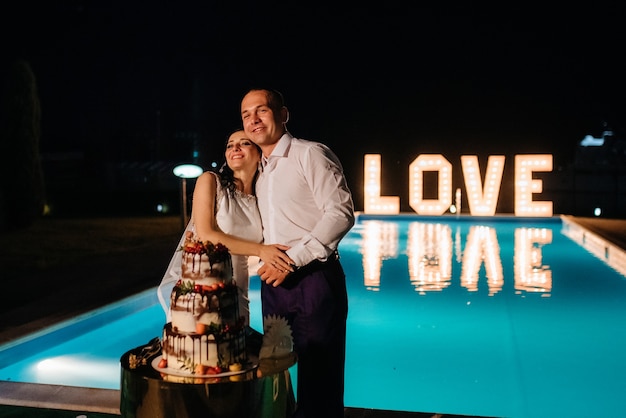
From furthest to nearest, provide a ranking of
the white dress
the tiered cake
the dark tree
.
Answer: the dark tree → the white dress → the tiered cake

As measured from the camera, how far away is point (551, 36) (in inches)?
1111

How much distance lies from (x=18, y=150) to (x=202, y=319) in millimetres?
13864

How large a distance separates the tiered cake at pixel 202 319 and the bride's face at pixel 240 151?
1.85 feet

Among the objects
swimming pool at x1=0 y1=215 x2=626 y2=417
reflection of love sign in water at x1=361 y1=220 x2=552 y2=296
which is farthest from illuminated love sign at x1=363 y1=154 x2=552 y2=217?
swimming pool at x1=0 y1=215 x2=626 y2=417

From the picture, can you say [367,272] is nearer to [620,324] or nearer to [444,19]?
[620,324]

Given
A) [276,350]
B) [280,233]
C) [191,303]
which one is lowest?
[276,350]

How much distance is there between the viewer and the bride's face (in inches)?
117

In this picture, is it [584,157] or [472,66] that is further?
[472,66]

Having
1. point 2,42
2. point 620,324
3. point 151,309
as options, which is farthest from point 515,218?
point 2,42

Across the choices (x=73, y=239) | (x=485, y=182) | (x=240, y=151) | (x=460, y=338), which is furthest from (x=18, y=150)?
(x=240, y=151)

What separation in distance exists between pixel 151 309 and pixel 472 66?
24991mm

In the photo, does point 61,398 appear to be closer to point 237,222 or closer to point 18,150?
point 237,222

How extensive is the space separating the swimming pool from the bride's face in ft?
8.28

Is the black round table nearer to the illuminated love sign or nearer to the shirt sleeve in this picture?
the shirt sleeve
